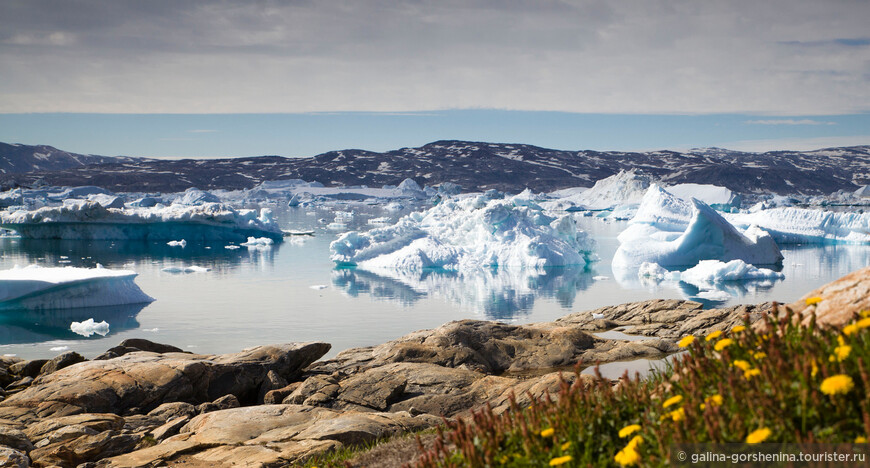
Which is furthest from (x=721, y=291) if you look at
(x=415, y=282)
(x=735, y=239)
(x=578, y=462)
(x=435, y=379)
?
(x=578, y=462)

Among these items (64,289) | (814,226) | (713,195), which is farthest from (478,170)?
(64,289)

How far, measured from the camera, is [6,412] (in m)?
7.32

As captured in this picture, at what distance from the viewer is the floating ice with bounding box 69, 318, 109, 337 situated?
16594 mm

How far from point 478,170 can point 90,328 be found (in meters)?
134

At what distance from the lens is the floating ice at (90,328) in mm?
16594

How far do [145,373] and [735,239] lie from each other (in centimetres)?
2573

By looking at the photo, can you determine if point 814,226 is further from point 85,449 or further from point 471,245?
point 85,449

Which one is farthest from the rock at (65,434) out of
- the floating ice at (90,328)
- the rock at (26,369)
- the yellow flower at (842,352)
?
the floating ice at (90,328)

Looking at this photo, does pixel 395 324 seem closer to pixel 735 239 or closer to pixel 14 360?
pixel 14 360

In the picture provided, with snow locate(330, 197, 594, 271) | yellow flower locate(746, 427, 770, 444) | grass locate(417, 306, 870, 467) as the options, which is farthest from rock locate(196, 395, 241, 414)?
snow locate(330, 197, 594, 271)

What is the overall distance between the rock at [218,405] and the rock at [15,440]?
2157mm

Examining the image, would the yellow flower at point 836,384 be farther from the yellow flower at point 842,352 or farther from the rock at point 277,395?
the rock at point 277,395

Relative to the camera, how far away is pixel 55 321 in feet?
59.8

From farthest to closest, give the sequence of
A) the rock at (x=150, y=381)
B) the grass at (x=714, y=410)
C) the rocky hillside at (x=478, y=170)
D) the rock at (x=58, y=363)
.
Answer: the rocky hillside at (x=478, y=170) < the rock at (x=58, y=363) < the rock at (x=150, y=381) < the grass at (x=714, y=410)
